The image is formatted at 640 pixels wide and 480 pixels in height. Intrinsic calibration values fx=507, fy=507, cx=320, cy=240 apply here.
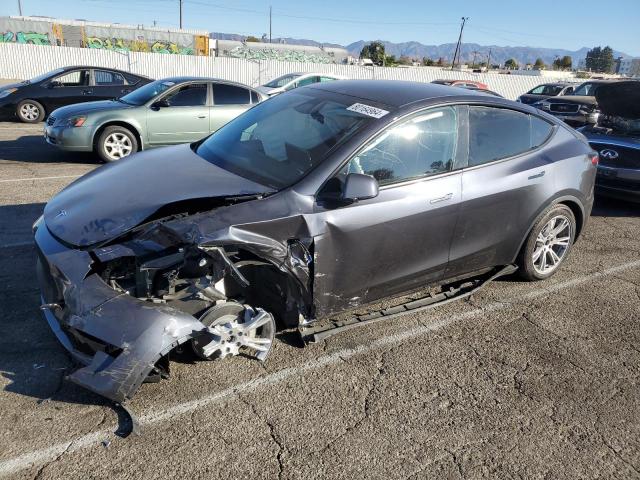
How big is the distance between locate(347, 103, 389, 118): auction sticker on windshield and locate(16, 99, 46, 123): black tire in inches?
447

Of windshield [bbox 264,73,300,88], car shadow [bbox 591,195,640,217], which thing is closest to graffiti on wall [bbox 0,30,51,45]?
windshield [bbox 264,73,300,88]

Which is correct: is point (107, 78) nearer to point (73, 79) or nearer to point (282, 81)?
point (73, 79)

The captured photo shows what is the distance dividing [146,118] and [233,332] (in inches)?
256

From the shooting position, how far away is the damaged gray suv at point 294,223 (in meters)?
2.85

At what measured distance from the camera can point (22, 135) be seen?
10875 mm

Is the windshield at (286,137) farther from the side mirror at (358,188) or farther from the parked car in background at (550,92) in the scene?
the parked car in background at (550,92)

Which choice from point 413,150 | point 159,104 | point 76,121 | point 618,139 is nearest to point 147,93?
point 159,104

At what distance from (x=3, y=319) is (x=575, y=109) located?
52.6ft

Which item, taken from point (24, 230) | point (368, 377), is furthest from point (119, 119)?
point (368, 377)

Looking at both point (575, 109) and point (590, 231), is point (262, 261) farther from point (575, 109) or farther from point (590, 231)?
point (575, 109)

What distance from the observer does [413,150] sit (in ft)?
11.9

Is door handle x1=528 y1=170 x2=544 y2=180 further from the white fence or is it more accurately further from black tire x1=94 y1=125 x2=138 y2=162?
the white fence

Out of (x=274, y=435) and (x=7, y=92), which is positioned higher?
(x=7, y=92)

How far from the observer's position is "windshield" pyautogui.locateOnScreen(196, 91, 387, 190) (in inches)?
137
